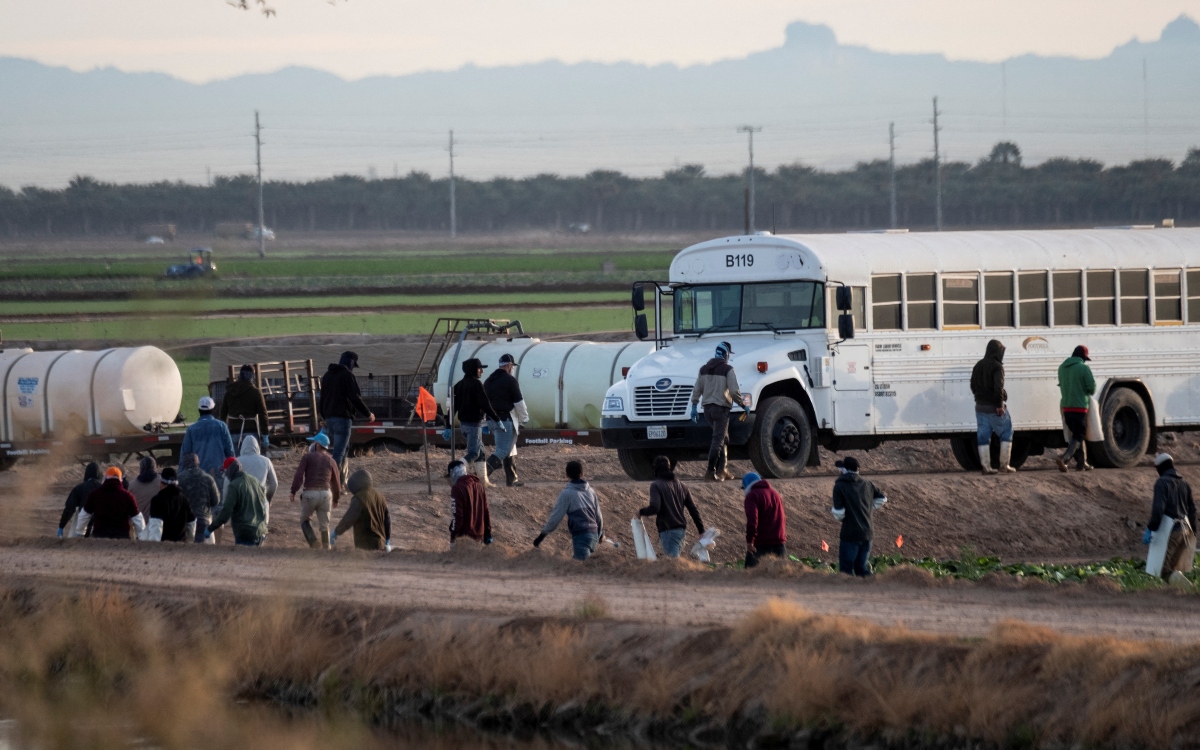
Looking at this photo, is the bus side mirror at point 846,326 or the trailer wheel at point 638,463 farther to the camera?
the trailer wheel at point 638,463

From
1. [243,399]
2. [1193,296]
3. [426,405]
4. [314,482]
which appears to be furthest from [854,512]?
[1193,296]

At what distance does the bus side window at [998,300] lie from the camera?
79.6ft

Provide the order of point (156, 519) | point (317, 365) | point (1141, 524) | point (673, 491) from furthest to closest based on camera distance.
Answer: point (317, 365), point (1141, 524), point (156, 519), point (673, 491)

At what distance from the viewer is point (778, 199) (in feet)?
446

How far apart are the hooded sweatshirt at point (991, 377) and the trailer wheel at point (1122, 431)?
2.74 meters

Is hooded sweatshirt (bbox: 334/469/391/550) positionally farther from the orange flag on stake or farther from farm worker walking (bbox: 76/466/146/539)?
the orange flag on stake

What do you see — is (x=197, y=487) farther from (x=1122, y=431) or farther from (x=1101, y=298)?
(x=1122, y=431)

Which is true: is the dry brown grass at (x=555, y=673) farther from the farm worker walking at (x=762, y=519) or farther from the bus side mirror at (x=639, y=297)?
the bus side mirror at (x=639, y=297)

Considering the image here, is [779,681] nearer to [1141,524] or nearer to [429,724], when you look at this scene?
[429,724]

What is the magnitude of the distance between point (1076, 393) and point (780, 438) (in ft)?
14.2

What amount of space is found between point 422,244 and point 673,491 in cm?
11606

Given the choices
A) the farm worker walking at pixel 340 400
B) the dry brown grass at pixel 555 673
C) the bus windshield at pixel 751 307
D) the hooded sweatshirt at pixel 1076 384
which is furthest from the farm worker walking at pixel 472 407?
the hooded sweatshirt at pixel 1076 384

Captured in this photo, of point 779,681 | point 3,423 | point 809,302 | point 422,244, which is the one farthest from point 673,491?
point 422,244

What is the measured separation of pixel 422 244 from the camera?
131 m
